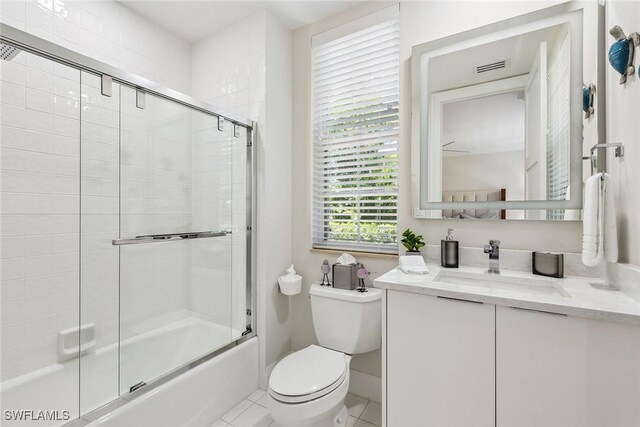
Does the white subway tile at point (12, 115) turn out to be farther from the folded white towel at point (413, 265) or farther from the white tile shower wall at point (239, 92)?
the folded white towel at point (413, 265)

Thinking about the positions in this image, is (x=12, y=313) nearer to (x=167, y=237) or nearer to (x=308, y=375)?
(x=167, y=237)

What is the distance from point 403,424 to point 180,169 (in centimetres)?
175

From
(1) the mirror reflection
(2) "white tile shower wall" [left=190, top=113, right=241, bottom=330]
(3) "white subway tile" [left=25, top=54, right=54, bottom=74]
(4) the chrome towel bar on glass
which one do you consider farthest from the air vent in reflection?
(3) "white subway tile" [left=25, top=54, right=54, bottom=74]

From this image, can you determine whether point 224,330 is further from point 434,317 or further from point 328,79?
point 328,79

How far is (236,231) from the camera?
196 cm

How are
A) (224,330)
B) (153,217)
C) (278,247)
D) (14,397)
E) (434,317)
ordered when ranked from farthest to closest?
(278,247) → (224,330) → (153,217) → (14,397) → (434,317)

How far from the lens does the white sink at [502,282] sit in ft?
4.10

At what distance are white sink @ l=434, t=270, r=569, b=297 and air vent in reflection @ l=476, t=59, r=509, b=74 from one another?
3.46 feet

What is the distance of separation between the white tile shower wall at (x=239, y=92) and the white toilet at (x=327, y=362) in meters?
0.56

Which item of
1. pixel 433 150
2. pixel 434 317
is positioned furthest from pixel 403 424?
pixel 433 150

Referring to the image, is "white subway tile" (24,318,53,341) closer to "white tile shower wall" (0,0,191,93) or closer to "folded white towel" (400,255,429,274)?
"white tile shower wall" (0,0,191,93)

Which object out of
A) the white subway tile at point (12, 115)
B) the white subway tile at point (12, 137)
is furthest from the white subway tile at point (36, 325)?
the white subway tile at point (12, 115)

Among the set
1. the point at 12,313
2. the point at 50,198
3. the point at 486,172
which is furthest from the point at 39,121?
the point at 486,172

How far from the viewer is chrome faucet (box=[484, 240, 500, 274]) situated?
142cm
